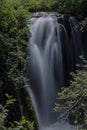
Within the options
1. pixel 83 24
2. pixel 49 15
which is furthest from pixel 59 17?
pixel 83 24

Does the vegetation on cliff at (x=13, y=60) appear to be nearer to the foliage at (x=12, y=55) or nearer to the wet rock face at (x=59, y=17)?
the foliage at (x=12, y=55)

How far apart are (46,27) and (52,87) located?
7.24ft

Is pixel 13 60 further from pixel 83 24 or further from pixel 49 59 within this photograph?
pixel 83 24

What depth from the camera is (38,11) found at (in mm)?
13414

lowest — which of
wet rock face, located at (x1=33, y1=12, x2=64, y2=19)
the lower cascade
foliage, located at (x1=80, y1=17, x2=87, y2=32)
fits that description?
the lower cascade

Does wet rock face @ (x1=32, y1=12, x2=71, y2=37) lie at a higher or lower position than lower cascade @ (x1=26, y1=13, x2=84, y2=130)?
higher

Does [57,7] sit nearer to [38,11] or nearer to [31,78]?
[38,11]

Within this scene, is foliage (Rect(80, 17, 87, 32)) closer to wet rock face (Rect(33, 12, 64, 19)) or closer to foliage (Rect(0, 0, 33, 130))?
wet rock face (Rect(33, 12, 64, 19))

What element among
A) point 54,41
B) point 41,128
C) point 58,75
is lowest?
point 41,128

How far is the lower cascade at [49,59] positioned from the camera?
1025 cm

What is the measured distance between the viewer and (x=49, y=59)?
1116cm

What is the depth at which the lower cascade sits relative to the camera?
33.6 feet

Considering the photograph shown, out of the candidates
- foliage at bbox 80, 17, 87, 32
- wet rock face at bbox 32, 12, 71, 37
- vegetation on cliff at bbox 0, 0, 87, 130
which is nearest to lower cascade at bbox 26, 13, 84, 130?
wet rock face at bbox 32, 12, 71, 37

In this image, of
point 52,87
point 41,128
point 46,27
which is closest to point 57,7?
point 46,27
